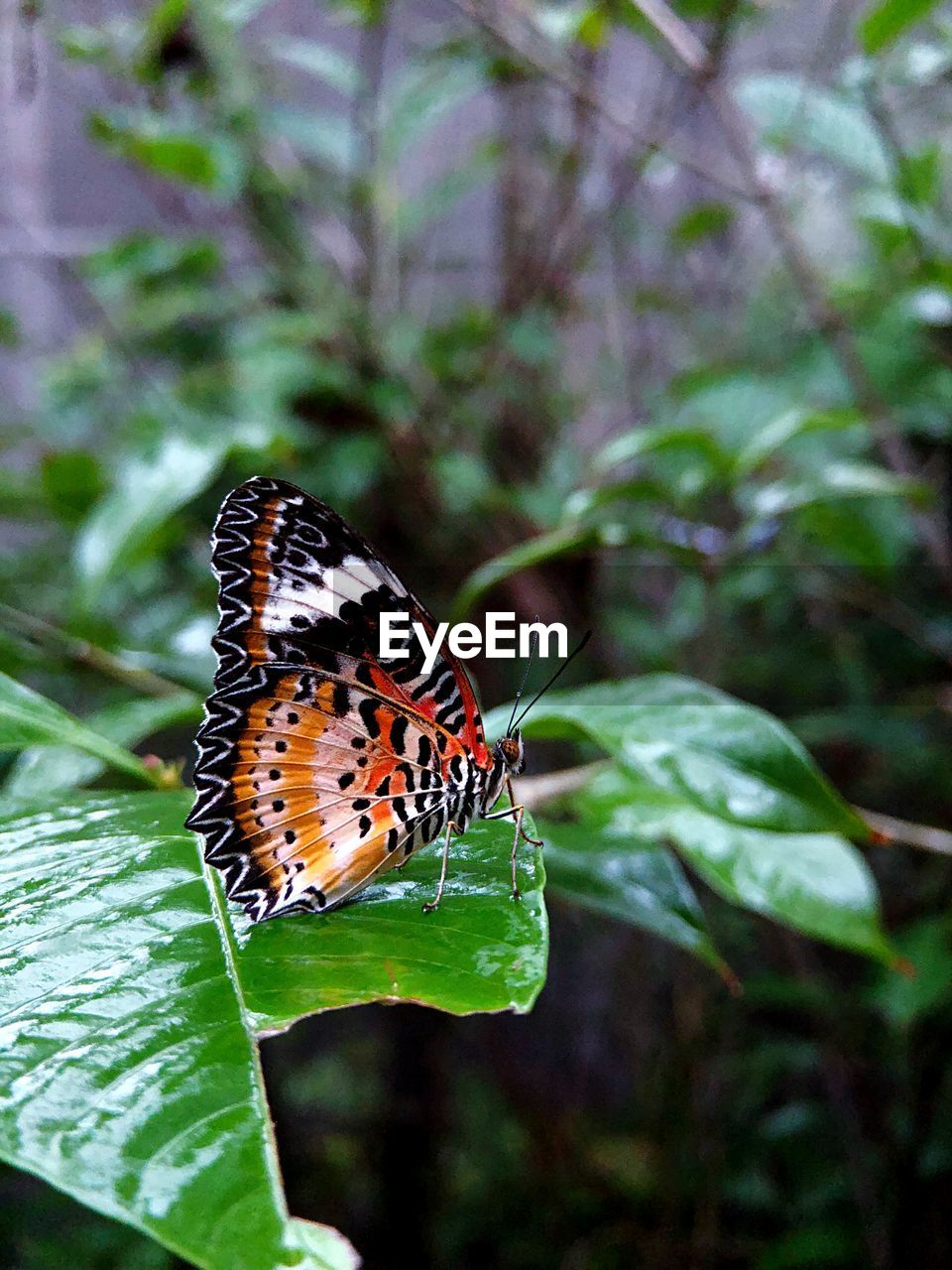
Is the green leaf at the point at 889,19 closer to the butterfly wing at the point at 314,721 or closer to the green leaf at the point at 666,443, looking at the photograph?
the green leaf at the point at 666,443

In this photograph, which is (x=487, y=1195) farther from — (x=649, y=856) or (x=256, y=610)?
(x=256, y=610)

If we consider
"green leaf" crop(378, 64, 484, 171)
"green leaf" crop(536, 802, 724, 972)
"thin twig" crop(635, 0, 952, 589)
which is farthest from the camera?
"green leaf" crop(378, 64, 484, 171)

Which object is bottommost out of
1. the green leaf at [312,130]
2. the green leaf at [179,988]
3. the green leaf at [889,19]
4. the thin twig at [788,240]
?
the green leaf at [179,988]

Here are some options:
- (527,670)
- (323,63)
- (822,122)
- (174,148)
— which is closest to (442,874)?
(527,670)

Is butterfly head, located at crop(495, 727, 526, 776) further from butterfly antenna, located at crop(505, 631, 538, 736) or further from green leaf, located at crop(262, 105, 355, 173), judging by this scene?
green leaf, located at crop(262, 105, 355, 173)

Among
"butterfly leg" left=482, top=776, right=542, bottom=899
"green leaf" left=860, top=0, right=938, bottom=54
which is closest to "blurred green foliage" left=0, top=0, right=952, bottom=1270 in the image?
"green leaf" left=860, top=0, right=938, bottom=54

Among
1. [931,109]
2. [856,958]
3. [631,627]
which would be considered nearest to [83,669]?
[631,627]

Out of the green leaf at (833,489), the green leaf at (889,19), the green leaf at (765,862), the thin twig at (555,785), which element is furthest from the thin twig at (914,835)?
the green leaf at (889,19)

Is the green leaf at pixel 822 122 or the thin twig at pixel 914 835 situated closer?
→ the thin twig at pixel 914 835
